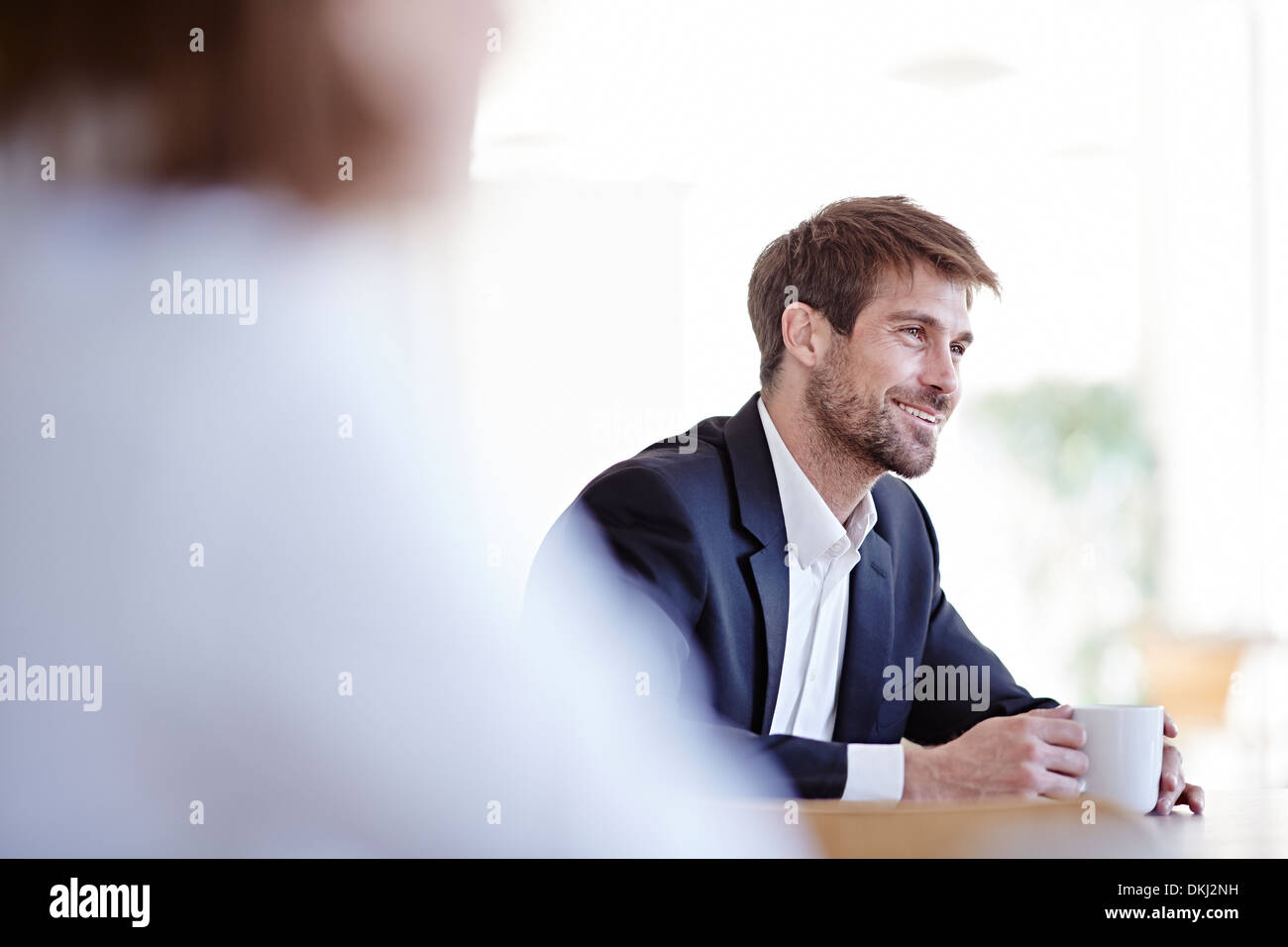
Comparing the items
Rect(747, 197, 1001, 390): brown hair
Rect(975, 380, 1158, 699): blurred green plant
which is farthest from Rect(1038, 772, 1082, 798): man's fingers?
Rect(975, 380, 1158, 699): blurred green plant

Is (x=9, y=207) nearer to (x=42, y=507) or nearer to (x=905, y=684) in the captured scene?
(x=42, y=507)

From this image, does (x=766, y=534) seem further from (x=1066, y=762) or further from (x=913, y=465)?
(x=1066, y=762)

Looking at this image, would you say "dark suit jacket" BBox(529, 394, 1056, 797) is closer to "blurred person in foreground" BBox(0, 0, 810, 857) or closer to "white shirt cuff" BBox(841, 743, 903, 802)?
"white shirt cuff" BBox(841, 743, 903, 802)

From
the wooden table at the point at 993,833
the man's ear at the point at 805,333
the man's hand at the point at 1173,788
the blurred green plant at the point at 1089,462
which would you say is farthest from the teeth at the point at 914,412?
the blurred green plant at the point at 1089,462

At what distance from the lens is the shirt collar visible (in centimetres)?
111

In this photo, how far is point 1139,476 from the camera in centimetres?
383

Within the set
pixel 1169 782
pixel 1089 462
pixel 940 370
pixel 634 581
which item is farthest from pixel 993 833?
pixel 1089 462

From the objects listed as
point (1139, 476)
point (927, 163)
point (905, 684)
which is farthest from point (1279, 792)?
point (1139, 476)

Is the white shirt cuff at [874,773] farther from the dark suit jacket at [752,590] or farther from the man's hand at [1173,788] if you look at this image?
the man's hand at [1173,788]

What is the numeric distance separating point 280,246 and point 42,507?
0.24 m

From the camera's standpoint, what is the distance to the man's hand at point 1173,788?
0.86m

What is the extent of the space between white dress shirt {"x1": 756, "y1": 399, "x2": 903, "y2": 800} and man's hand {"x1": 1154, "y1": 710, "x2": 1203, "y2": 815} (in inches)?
12.7

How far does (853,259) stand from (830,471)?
228 millimetres
